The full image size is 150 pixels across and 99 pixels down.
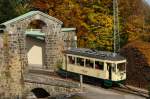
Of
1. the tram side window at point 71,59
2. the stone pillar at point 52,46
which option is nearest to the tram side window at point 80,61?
the tram side window at point 71,59

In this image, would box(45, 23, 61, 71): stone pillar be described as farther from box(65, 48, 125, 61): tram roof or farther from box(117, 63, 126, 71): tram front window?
box(117, 63, 126, 71): tram front window

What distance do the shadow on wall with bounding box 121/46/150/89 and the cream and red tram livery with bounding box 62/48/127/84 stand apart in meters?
1.85

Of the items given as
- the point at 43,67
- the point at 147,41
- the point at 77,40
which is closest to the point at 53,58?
the point at 43,67

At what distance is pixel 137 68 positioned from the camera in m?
46.7

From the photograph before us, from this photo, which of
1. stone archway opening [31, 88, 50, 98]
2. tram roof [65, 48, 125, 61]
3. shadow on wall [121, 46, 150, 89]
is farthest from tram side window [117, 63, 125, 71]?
stone archway opening [31, 88, 50, 98]

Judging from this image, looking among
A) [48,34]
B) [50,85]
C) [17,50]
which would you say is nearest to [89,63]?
[50,85]

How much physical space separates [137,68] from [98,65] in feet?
13.4

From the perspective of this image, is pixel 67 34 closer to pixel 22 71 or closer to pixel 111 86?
pixel 22 71

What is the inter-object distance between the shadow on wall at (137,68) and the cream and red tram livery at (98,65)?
1.85 meters

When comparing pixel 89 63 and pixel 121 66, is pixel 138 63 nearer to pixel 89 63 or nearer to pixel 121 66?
pixel 121 66

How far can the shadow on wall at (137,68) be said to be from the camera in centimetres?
4569

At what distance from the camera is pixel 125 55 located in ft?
160

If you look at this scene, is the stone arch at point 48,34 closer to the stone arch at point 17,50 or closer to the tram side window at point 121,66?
the stone arch at point 17,50

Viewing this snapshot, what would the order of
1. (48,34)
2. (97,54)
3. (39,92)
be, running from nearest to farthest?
(97,54) < (39,92) < (48,34)
